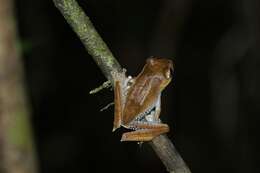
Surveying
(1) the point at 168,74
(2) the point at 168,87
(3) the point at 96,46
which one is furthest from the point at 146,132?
(2) the point at 168,87

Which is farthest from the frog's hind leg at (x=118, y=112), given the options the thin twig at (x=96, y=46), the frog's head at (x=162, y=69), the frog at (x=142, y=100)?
the thin twig at (x=96, y=46)

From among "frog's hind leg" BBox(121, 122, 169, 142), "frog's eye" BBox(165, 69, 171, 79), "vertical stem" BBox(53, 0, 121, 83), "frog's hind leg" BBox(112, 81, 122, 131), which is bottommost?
"frog's hind leg" BBox(121, 122, 169, 142)

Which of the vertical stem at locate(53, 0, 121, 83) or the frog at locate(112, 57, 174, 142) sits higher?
the vertical stem at locate(53, 0, 121, 83)

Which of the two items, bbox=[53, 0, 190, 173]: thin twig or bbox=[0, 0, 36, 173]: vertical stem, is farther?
bbox=[0, 0, 36, 173]: vertical stem

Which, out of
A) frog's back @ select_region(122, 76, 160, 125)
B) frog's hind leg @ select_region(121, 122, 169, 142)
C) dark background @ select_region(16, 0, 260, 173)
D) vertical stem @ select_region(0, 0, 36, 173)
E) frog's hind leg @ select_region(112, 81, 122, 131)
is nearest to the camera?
frog's hind leg @ select_region(121, 122, 169, 142)

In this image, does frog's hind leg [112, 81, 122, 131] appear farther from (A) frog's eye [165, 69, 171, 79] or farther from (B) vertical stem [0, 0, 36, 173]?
(B) vertical stem [0, 0, 36, 173]

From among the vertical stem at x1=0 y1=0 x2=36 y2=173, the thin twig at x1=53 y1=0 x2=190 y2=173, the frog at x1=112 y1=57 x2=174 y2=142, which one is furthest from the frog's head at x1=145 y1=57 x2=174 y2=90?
the vertical stem at x1=0 y1=0 x2=36 y2=173

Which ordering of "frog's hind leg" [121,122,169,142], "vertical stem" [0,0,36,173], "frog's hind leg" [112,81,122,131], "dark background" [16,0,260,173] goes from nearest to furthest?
1. "frog's hind leg" [121,122,169,142]
2. "frog's hind leg" [112,81,122,131]
3. "vertical stem" [0,0,36,173]
4. "dark background" [16,0,260,173]

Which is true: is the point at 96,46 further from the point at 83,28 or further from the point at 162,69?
the point at 162,69
